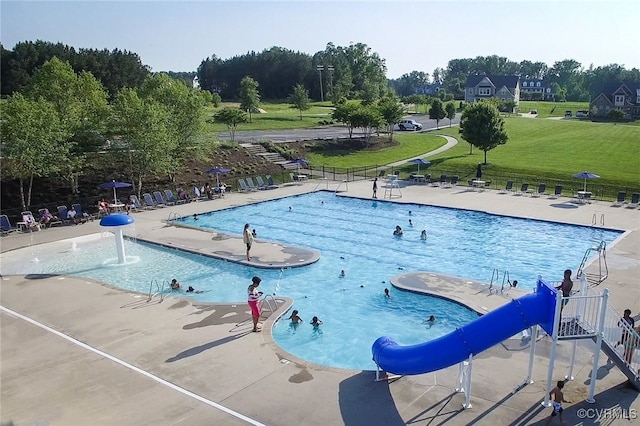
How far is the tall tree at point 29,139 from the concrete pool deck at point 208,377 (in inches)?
504

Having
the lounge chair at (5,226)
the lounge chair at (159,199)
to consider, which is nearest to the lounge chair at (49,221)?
the lounge chair at (5,226)

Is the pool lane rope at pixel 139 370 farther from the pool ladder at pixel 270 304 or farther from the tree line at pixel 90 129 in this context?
the tree line at pixel 90 129

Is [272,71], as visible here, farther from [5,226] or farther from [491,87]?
[5,226]

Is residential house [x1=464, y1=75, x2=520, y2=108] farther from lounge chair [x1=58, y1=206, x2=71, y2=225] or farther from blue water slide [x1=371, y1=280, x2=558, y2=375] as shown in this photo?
blue water slide [x1=371, y1=280, x2=558, y2=375]

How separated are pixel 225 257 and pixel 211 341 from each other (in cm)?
892

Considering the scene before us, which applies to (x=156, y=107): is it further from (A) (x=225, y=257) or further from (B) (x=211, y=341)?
(B) (x=211, y=341)

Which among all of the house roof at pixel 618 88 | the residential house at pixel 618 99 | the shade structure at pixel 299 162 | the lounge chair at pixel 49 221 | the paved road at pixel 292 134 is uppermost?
the house roof at pixel 618 88

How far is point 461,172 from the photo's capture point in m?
A: 45.0

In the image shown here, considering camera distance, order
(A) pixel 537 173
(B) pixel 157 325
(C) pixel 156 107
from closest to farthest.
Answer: (B) pixel 157 325, (C) pixel 156 107, (A) pixel 537 173

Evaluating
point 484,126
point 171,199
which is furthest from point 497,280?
point 484,126

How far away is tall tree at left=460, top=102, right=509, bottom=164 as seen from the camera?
43.9 meters

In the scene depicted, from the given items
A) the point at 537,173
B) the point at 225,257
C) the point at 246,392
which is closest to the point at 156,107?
the point at 225,257

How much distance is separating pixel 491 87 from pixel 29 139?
4788 inches

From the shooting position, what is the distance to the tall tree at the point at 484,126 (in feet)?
144
